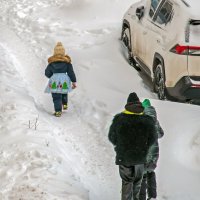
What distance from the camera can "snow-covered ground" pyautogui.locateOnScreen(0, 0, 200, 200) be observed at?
630 cm

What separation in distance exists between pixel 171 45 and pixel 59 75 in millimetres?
1922

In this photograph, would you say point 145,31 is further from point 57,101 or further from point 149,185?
point 149,185

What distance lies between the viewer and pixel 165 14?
9.13 meters

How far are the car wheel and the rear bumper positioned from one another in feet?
1.54

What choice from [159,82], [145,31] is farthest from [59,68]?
[145,31]

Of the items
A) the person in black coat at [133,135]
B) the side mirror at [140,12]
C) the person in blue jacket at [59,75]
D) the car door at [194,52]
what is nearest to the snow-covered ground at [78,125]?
the person in blue jacket at [59,75]

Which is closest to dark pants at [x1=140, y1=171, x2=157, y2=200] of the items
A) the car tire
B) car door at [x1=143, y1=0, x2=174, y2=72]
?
car door at [x1=143, y1=0, x2=174, y2=72]

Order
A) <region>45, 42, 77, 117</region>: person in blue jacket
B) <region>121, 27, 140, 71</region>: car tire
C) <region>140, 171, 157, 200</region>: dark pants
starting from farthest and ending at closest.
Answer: <region>121, 27, 140, 71</region>: car tire → <region>45, 42, 77, 117</region>: person in blue jacket → <region>140, 171, 157, 200</region>: dark pants

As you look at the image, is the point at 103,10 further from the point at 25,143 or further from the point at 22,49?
the point at 25,143

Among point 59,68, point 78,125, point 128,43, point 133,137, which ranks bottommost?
point 78,125

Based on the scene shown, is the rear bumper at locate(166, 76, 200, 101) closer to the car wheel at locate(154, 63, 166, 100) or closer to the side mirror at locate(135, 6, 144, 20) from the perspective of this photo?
the car wheel at locate(154, 63, 166, 100)

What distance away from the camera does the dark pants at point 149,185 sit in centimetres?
625

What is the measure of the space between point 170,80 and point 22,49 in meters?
5.10

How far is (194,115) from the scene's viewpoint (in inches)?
311
